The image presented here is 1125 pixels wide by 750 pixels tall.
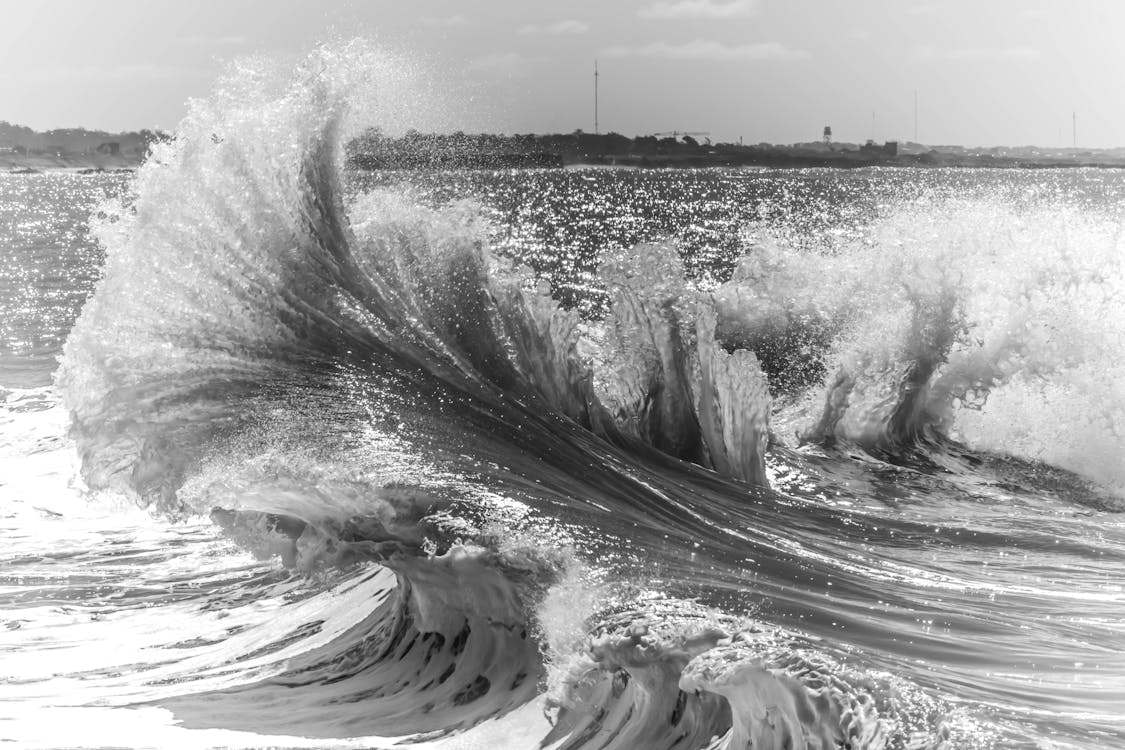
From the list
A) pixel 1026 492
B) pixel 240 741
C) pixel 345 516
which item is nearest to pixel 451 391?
pixel 345 516

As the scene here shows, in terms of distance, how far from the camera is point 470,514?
6.73 metres

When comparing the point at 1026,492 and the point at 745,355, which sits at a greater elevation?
the point at 745,355

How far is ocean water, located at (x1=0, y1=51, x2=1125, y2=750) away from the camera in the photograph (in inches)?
220

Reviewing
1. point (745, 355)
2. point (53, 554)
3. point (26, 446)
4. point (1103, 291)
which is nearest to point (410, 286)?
point (745, 355)

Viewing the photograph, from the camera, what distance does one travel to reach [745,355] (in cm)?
1008

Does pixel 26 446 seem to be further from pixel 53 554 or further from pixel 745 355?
pixel 745 355

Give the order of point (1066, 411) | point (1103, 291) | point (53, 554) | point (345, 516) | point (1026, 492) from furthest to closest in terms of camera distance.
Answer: point (1103, 291) → point (1066, 411) → point (1026, 492) → point (53, 554) → point (345, 516)

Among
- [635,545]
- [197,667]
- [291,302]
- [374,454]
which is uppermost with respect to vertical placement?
[291,302]

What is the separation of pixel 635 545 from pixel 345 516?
1651 mm

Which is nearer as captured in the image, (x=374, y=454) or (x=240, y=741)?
(x=240, y=741)

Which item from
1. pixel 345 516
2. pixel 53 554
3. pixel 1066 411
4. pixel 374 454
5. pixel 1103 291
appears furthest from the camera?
pixel 1103 291

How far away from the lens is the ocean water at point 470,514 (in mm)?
5578

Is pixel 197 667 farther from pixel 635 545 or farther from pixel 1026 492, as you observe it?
pixel 1026 492

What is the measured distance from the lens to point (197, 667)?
7219 millimetres
